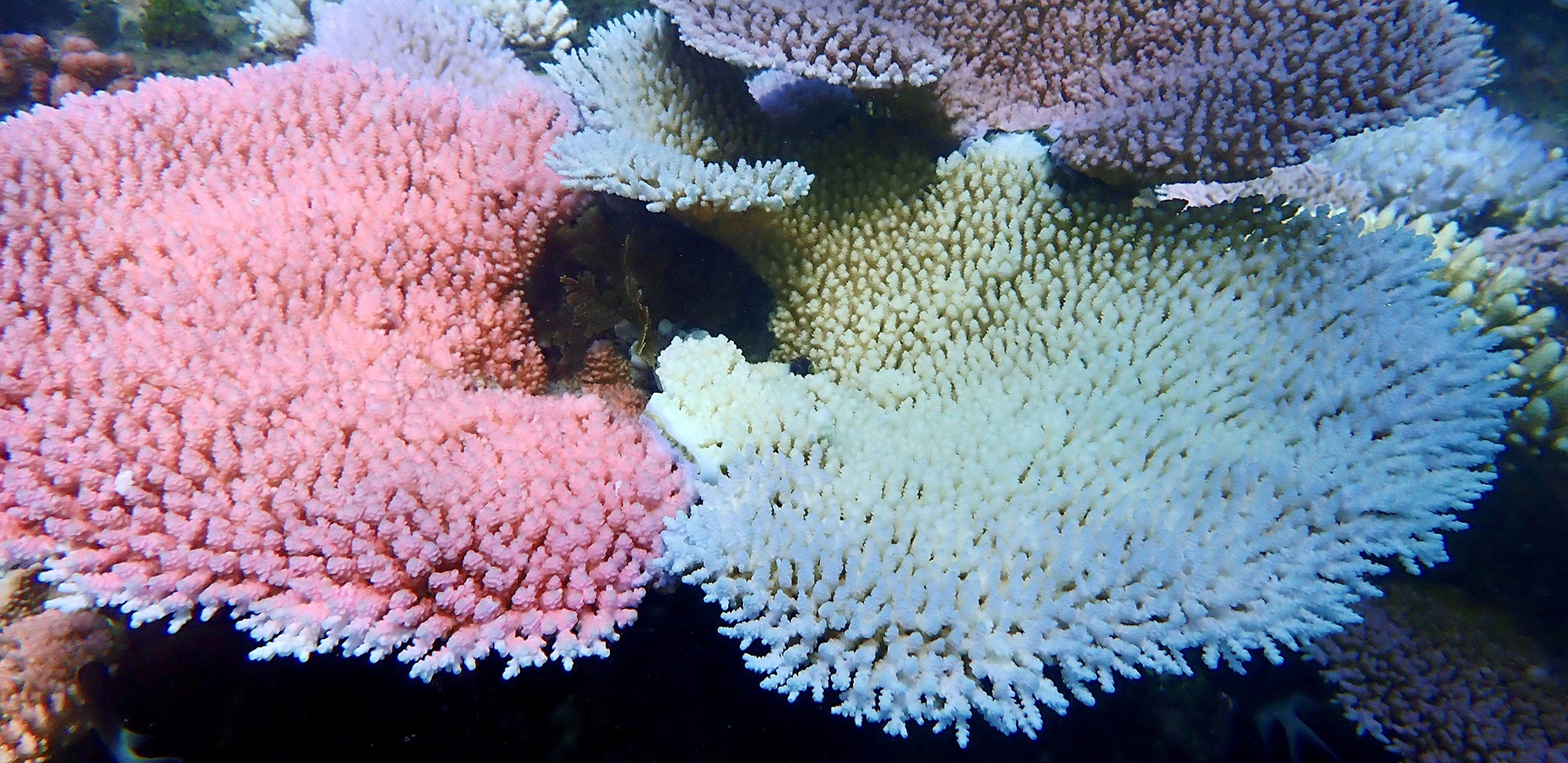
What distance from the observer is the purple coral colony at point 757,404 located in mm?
1658

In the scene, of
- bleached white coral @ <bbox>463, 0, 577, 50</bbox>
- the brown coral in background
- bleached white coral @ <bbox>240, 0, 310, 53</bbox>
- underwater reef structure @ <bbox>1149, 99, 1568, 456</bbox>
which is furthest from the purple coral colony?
the brown coral in background

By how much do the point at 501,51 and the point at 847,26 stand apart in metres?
2.23

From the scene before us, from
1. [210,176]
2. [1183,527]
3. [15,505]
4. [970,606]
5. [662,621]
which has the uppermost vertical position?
[1183,527]

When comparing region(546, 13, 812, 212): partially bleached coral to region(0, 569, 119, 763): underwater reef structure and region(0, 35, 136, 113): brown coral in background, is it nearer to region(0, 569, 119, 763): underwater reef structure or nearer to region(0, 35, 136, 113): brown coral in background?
region(0, 569, 119, 763): underwater reef structure

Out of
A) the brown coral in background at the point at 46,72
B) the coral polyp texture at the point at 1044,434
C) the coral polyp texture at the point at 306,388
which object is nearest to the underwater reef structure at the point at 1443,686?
the coral polyp texture at the point at 1044,434

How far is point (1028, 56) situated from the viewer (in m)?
2.58

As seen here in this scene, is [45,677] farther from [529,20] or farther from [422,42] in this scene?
[529,20]

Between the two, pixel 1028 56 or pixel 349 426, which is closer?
pixel 349 426

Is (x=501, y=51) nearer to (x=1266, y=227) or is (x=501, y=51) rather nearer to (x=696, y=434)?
(x=696, y=434)

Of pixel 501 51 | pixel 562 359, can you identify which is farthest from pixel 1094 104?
pixel 501 51

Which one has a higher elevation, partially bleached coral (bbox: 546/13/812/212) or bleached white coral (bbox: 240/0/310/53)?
partially bleached coral (bbox: 546/13/812/212)

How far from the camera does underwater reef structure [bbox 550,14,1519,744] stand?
5.34 feet

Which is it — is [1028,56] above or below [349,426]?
above

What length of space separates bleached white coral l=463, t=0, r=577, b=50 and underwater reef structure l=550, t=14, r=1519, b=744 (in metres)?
2.79
